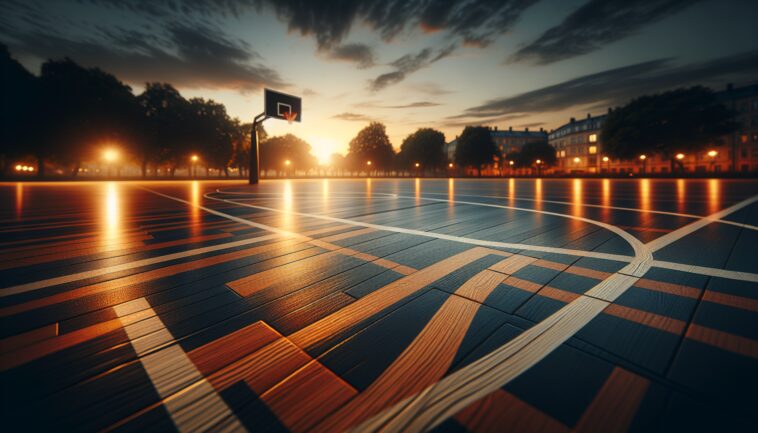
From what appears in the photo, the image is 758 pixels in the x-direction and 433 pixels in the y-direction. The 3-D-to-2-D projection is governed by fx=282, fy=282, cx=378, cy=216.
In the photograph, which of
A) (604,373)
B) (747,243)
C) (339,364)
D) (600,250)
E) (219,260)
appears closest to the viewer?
(604,373)

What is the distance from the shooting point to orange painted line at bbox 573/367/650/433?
0.95 metres

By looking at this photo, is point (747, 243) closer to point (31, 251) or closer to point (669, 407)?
point (669, 407)

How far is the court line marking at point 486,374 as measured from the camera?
3.20 feet

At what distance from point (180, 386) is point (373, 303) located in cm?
104

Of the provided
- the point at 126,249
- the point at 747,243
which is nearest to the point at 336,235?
the point at 126,249

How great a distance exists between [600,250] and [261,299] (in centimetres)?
326

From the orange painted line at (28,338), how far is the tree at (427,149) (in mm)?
67112

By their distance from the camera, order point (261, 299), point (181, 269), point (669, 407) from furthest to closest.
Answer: point (181, 269), point (261, 299), point (669, 407)

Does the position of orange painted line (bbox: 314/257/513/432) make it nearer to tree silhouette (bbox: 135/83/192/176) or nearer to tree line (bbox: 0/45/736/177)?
tree line (bbox: 0/45/736/177)

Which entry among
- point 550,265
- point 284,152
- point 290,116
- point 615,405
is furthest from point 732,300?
point 284,152

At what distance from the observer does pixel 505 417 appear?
98cm

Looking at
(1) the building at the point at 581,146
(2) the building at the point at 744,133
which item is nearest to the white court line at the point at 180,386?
(2) the building at the point at 744,133

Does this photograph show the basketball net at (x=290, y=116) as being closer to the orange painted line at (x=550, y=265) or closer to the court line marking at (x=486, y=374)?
the orange painted line at (x=550, y=265)

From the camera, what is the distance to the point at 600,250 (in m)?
2.92
